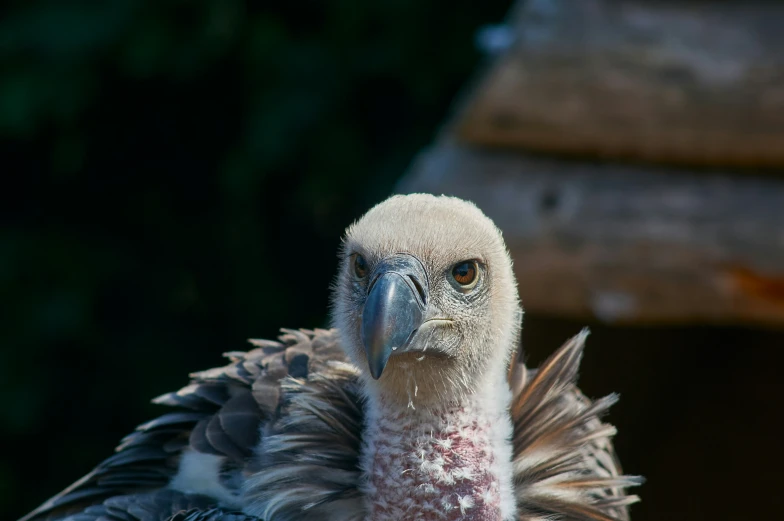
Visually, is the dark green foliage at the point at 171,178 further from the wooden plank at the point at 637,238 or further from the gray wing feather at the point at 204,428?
the gray wing feather at the point at 204,428

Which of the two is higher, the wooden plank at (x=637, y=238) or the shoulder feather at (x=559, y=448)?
the wooden plank at (x=637, y=238)

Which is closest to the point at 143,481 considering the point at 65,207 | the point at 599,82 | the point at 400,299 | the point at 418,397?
the point at 418,397

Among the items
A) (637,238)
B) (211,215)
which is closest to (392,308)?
(637,238)

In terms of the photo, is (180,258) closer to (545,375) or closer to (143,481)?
(143,481)

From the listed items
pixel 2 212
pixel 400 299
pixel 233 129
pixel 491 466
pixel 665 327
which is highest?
pixel 233 129

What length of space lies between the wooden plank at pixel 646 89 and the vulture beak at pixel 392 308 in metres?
1.39

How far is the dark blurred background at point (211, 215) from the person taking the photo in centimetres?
356

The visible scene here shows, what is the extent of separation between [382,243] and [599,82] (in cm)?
148

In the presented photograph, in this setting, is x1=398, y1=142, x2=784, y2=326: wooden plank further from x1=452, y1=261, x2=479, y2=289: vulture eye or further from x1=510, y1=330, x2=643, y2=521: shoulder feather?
x1=452, y1=261, x2=479, y2=289: vulture eye

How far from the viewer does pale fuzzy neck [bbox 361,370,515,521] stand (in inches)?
58.0

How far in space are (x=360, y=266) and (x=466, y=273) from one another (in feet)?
0.56

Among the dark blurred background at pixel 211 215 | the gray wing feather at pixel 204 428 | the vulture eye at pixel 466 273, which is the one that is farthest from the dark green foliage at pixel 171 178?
the vulture eye at pixel 466 273

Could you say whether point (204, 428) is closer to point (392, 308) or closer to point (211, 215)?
point (392, 308)

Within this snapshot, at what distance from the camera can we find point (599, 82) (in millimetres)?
2764
